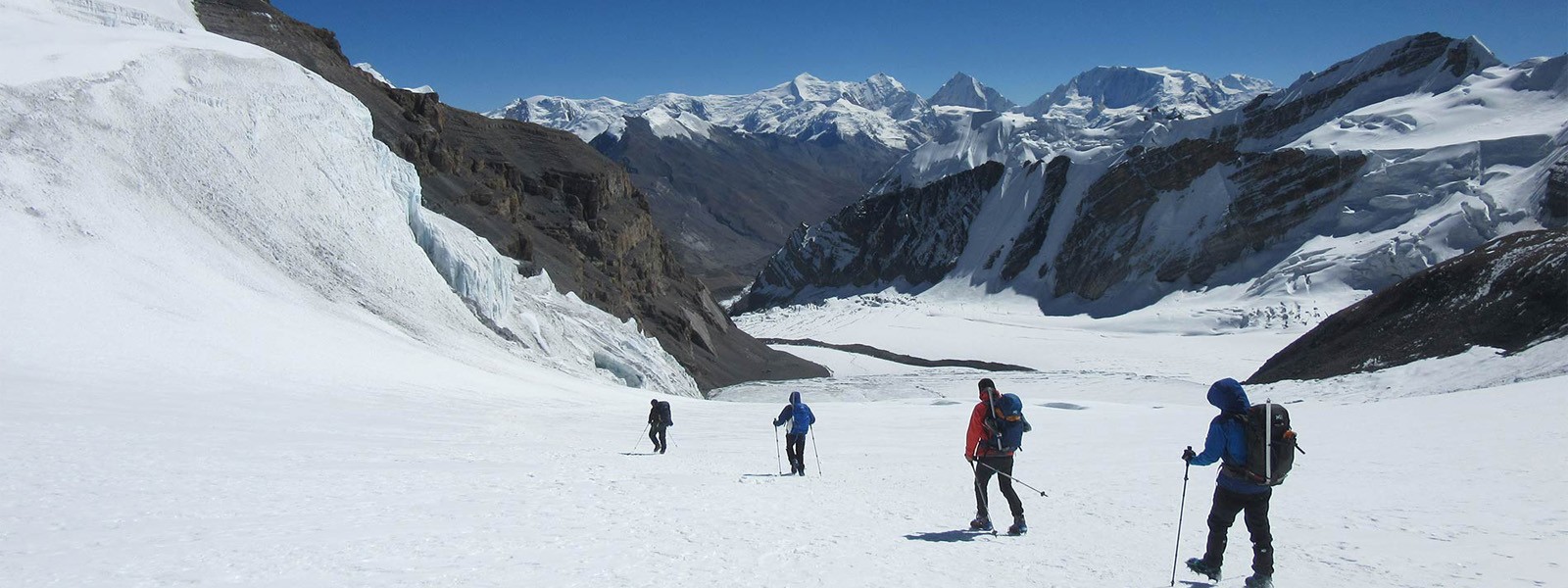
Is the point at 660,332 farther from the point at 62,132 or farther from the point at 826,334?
the point at 826,334

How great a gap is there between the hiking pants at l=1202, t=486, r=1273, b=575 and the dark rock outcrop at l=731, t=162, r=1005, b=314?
116013 millimetres

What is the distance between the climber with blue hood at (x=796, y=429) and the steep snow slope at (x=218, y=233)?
868 centimetres

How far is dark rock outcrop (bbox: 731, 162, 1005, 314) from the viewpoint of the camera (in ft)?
415

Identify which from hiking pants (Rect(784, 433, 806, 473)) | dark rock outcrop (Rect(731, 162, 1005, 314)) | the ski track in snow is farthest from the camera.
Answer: dark rock outcrop (Rect(731, 162, 1005, 314))

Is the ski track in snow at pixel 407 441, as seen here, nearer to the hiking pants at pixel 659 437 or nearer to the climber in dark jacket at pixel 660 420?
the hiking pants at pixel 659 437

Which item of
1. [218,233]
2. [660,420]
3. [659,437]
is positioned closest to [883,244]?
[218,233]

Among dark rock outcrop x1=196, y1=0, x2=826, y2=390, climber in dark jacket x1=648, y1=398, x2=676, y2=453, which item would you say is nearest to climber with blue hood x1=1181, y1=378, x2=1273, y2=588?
climber in dark jacket x1=648, y1=398, x2=676, y2=453

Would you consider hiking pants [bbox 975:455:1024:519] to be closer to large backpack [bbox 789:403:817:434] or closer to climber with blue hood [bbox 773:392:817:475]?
climber with blue hood [bbox 773:392:817:475]

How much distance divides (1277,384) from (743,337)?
3808cm

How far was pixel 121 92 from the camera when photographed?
26625mm

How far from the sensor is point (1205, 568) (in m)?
6.97

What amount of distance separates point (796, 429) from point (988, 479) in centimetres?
468

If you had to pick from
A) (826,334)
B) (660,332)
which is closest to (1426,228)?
(826,334)

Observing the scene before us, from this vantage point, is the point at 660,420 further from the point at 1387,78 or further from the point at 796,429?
the point at 1387,78
